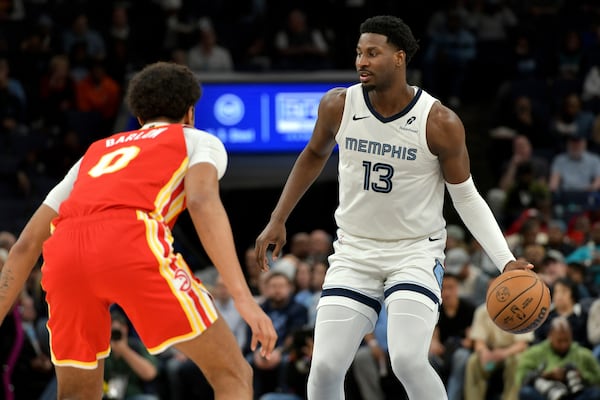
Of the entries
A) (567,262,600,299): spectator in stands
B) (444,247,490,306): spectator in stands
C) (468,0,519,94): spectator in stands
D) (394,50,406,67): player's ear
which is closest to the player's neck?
(394,50,406,67): player's ear

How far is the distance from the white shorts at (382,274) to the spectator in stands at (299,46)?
10128mm

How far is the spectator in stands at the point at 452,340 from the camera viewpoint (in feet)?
33.3

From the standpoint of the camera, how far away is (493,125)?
16.8m

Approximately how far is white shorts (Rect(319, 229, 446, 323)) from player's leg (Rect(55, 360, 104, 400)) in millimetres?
1350

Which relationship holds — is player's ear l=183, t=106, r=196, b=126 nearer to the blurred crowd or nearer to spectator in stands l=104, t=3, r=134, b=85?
the blurred crowd

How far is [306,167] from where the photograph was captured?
238 inches

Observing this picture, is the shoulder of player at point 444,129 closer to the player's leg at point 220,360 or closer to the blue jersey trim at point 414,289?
the blue jersey trim at point 414,289

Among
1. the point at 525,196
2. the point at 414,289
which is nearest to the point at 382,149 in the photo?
the point at 414,289

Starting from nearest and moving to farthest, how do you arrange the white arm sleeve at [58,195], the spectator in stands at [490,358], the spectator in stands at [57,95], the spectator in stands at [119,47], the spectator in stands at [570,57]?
1. the white arm sleeve at [58,195]
2. the spectator in stands at [490,358]
3. the spectator in stands at [57,95]
4. the spectator in stands at [119,47]
5. the spectator in stands at [570,57]

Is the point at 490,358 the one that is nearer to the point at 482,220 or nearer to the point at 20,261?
the point at 482,220

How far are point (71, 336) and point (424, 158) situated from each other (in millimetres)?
1990

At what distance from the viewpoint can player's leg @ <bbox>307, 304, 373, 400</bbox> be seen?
557 centimetres

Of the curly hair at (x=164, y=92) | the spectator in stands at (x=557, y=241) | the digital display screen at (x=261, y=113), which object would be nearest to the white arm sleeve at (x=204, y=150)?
the curly hair at (x=164, y=92)

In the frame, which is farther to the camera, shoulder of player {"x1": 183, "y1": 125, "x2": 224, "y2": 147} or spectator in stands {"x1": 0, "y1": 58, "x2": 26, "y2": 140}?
spectator in stands {"x1": 0, "y1": 58, "x2": 26, "y2": 140}
